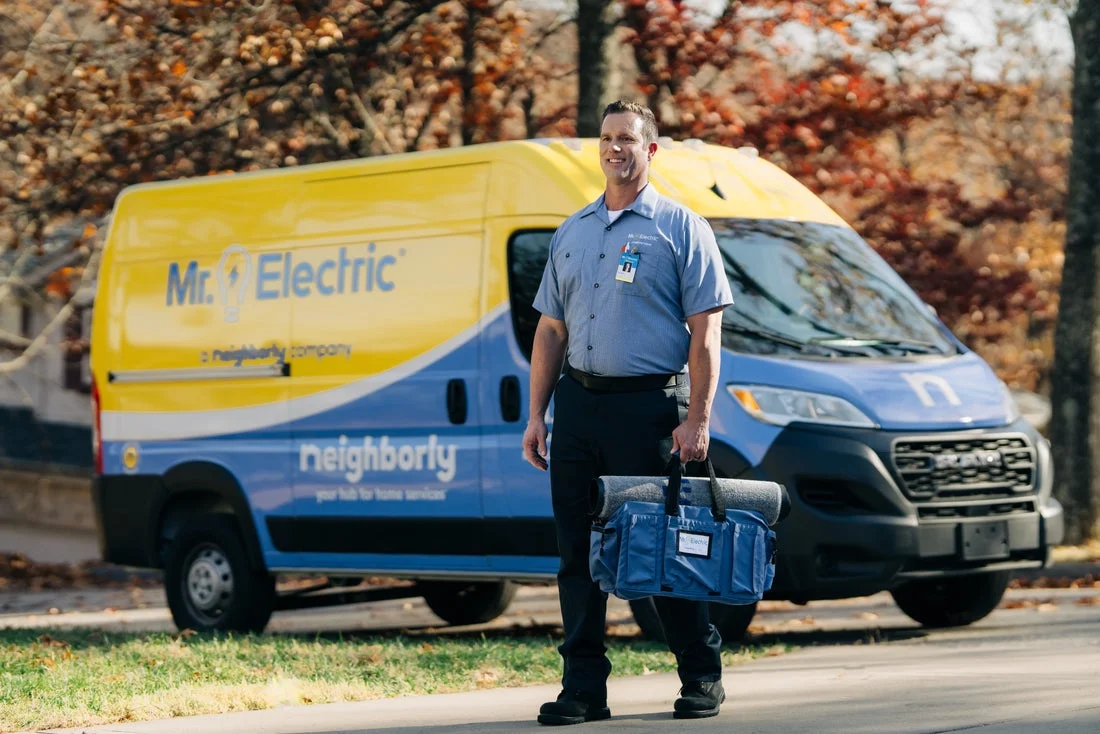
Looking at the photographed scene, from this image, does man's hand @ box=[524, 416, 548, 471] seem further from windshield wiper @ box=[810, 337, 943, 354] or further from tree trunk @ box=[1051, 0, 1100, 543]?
tree trunk @ box=[1051, 0, 1100, 543]

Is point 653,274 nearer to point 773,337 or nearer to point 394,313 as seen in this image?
point 773,337

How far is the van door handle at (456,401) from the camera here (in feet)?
31.4

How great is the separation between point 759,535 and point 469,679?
6.94 feet

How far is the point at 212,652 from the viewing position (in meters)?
8.85

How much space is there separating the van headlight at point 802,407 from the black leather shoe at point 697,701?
2.49 metres

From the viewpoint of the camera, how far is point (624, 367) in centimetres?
630

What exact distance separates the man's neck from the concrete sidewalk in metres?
1.73

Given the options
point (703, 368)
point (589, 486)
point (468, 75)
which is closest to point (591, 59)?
point (468, 75)

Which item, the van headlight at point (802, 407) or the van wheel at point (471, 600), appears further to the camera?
the van wheel at point (471, 600)

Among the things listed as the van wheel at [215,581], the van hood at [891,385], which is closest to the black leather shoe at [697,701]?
the van hood at [891,385]

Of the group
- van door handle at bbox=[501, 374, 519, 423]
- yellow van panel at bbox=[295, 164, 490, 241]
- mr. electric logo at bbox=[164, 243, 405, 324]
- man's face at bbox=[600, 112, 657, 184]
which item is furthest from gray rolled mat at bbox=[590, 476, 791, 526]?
mr. electric logo at bbox=[164, 243, 405, 324]

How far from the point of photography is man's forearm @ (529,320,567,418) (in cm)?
651

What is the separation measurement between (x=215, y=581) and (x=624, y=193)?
518cm

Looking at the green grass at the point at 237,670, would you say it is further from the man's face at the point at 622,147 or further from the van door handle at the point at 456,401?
the man's face at the point at 622,147
